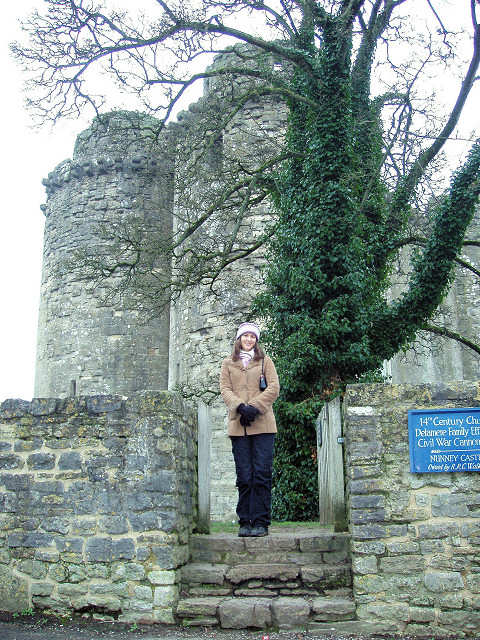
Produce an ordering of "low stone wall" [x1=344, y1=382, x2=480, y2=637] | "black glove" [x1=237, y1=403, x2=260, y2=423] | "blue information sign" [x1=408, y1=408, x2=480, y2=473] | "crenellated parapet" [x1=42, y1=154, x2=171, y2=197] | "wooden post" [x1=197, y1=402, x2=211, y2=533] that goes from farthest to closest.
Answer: "crenellated parapet" [x1=42, y1=154, x2=171, y2=197]
"wooden post" [x1=197, y1=402, x2=211, y2=533]
"black glove" [x1=237, y1=403, x2=260, y2=423]
"blue information sign" [x1=408, y1=408, x2=480, y2=473]
"low stone wall" [x1=344, y1=382, x2=480, y2=637]

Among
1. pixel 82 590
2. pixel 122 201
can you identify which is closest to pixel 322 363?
pixel 82 590

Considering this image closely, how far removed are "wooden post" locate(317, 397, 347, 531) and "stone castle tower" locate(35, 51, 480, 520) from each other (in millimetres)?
7045

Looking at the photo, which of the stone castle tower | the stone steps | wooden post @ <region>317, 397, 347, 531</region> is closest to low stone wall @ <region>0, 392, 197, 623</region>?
the stone steps

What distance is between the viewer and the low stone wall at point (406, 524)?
4504 mm

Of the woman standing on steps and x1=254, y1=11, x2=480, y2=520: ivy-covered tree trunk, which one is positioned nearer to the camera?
the woman standing on steps

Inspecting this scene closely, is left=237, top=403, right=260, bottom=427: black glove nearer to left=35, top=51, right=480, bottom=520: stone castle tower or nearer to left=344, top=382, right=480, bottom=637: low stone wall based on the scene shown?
left=344, top=382, right=480, bottom=637: low stone wall

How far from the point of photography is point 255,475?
549 centimetres

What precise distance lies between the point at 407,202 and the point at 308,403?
398 centimetres

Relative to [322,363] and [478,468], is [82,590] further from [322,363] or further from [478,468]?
[322,363]

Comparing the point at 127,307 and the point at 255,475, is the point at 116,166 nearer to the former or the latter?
the point at 127,307

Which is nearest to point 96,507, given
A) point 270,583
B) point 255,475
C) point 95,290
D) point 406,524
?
point 255,475

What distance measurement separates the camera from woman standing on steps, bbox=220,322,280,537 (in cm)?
546

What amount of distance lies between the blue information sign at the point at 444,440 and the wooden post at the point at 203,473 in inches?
77.9

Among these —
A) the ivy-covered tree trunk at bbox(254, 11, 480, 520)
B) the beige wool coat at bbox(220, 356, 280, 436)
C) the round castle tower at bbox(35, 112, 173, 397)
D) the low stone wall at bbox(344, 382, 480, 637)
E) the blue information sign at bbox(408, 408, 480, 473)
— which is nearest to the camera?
the low stone wall at bbox(344, 382, 480, 637)
